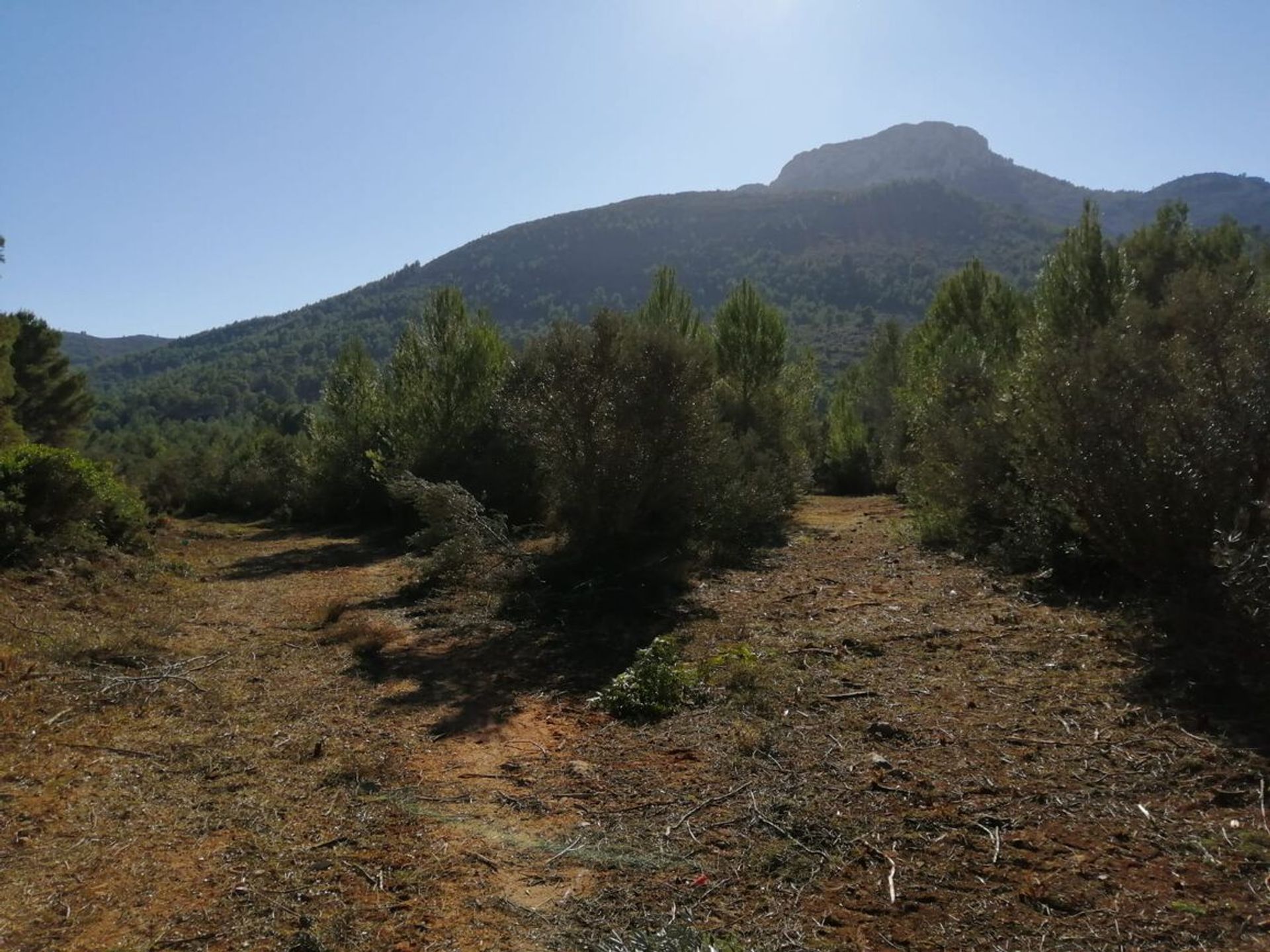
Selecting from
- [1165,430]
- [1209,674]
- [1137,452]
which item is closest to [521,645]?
[1209,674]

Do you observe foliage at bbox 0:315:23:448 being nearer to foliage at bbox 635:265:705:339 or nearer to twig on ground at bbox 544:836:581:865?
foliage at bbox 635:265:705:339

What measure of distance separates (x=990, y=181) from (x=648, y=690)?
177 m

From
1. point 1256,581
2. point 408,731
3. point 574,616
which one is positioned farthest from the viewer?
point 574,616

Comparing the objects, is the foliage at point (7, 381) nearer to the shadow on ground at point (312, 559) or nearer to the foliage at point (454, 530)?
Answer: the shadow on ground at point (312, 559)

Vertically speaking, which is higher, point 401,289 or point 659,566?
point 401,289

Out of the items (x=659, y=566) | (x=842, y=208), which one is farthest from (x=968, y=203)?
(x=659, y=566)

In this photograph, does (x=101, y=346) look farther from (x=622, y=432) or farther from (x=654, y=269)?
(x=622, y=432)

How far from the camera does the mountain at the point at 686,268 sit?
91062mm

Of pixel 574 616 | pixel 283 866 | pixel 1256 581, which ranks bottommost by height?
pixel 574 616

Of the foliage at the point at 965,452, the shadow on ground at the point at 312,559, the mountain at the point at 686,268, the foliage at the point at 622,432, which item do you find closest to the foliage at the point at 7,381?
the shadow on ground at the point at 312,559

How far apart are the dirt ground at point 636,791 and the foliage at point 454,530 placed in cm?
221

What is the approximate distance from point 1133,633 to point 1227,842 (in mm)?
3373

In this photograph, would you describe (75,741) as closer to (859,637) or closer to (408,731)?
(408,731)

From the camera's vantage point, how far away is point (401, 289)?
379ft
